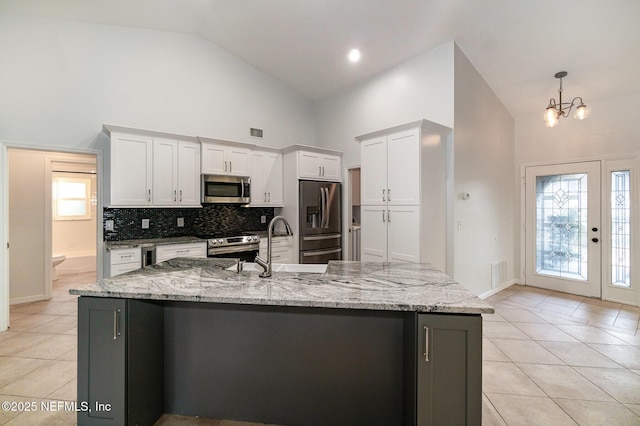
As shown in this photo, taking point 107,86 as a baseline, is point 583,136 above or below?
below

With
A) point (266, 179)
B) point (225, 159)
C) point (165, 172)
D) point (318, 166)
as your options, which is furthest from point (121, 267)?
point (318, 166)

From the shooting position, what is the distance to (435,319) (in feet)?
4.42

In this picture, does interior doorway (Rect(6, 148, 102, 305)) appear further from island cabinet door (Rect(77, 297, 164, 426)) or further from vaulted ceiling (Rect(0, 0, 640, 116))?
island cabinet door (Rect(77, 297, 164, 426))

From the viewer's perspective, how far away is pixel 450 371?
1341 millimetres

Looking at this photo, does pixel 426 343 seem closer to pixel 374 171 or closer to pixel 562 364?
pixel 562 364

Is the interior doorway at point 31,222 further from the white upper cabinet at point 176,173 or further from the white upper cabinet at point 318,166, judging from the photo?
the white upper cabinet at point 318,166

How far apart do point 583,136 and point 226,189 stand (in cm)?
563

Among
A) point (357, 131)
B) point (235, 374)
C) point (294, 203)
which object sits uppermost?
point (357, 131)

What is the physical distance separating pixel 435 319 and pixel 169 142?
397cm

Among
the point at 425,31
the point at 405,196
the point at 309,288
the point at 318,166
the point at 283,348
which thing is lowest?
the point at 283,348

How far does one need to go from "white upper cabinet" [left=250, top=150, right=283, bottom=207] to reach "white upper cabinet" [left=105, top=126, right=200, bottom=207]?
34.9 inches

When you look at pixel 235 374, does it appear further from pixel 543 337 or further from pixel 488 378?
pixel 543 337

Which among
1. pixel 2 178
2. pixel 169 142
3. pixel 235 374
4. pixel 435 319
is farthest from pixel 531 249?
pixel 2 178

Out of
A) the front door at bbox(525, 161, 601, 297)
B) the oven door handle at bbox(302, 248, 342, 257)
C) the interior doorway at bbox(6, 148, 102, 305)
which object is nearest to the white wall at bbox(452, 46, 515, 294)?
the front door at bbox(525, 161, 601, 297)
